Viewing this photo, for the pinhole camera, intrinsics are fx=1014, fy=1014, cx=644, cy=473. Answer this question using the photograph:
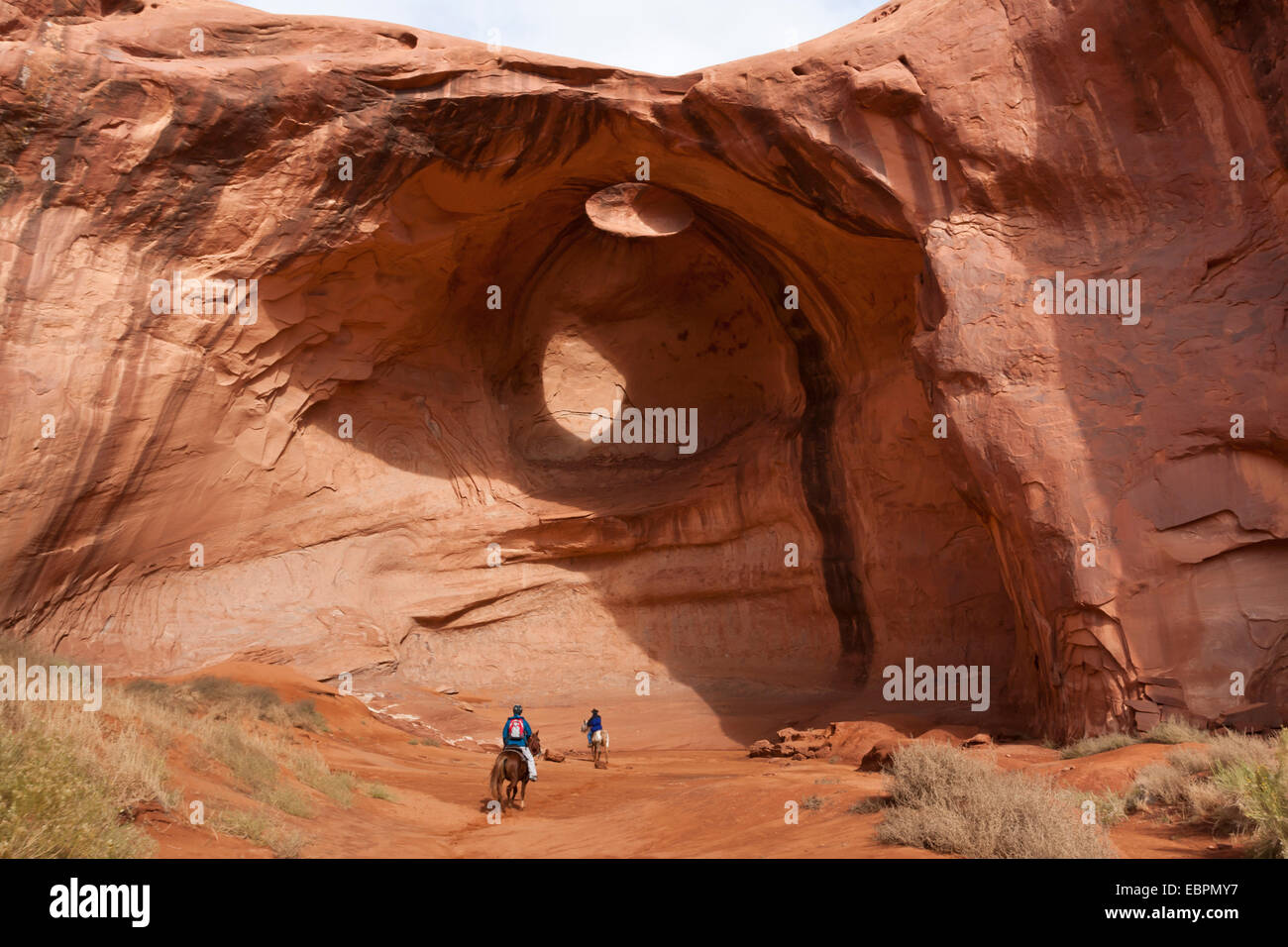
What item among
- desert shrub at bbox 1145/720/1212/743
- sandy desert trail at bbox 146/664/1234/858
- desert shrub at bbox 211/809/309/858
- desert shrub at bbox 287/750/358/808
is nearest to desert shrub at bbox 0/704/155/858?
sandy desert trail at bbox 146/664/1234/858

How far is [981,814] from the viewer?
5.46 metres

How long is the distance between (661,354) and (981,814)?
14461mm

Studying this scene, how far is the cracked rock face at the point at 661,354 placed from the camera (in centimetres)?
1065

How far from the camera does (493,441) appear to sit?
1769 cm

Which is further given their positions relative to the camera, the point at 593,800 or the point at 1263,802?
the point at 593,800

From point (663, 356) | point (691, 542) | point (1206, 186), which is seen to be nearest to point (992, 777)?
point (1206, 186)

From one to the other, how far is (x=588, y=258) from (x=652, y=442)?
355cm

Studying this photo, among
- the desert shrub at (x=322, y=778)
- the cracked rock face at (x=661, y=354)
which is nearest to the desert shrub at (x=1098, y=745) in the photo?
the cracked rock face at (x=661, y=354)

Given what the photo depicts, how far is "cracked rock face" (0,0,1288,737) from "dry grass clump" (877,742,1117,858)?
452 centimetres

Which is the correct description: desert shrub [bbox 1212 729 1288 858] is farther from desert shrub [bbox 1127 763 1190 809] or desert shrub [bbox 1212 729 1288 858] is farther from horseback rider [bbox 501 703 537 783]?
horseback rider [bbox 501 703 537 783]

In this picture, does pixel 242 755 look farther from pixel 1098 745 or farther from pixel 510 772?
pixel 1098 745

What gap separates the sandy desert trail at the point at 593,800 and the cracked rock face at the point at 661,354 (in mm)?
2268

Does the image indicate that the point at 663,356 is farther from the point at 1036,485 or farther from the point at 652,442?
the point at 1036,485

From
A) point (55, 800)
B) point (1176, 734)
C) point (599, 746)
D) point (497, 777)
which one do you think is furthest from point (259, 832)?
point (1176, 734)
